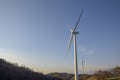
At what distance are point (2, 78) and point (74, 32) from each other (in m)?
34.7

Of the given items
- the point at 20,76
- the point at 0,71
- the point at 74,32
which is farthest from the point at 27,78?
the point at 74,32

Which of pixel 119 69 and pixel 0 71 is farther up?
pixel 119 69

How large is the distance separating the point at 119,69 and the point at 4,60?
5257 cm

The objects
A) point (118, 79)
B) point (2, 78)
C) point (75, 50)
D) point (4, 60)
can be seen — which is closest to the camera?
point (75, 50)

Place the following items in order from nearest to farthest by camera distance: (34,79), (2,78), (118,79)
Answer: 1. (118,79)
2. (2,78)
3. (34,79)

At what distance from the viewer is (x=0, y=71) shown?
69062 millimetres

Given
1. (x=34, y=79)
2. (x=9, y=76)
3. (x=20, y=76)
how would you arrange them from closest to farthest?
1. (x=9, y=76)
2. (x=20, y=76)
3. (x=34, y=79)

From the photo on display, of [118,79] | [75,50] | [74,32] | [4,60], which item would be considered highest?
[4,60]

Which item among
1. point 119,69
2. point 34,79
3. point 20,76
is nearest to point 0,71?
point 20,76

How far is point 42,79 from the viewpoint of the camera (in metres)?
96.1

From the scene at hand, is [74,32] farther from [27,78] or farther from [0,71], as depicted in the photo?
[27,78]

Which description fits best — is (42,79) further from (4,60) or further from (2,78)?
(2,78)

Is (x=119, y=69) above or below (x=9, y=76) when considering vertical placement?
above

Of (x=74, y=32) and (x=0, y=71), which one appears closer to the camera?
(x=74, y=32)
